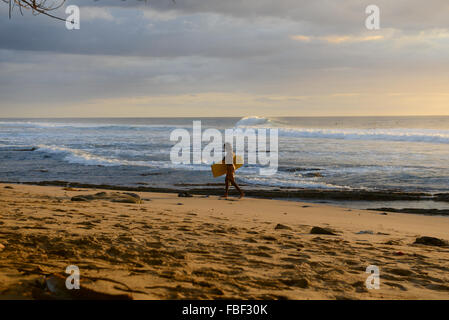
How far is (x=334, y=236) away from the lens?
6.16 meters

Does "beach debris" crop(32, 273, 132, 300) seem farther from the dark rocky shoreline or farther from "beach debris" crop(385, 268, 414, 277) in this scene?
the dark rocky shoreline

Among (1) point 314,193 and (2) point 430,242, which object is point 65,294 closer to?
(2) point 430,242

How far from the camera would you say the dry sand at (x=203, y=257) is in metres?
3.22

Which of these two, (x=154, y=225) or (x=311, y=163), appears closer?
(x=154, y=225)

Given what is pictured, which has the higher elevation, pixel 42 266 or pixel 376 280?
pixel 42 266

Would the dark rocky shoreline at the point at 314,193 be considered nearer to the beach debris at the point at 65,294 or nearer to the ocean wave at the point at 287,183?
the ocean wave at the point at 287,183

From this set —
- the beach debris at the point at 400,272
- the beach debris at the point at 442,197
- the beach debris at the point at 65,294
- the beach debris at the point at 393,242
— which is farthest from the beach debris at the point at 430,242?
the beach debris at the point at 442,197

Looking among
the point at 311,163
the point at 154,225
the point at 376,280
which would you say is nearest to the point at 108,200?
the point at 154,225

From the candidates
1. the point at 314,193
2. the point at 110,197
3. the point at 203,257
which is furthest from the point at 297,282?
the point at 314,193

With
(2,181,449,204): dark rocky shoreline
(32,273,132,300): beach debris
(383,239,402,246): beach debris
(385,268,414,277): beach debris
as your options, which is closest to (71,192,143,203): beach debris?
(2,181,449,204): dark rocky shoreline

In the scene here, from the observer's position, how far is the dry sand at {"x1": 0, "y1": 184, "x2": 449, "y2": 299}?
322 centimetres
